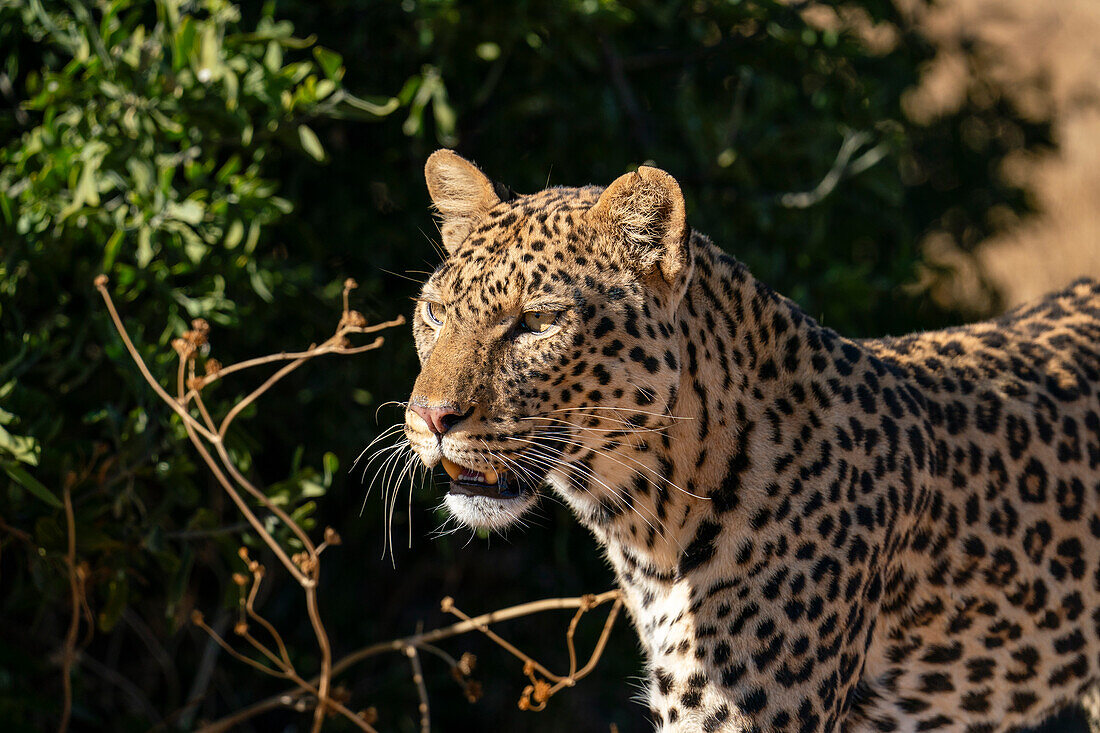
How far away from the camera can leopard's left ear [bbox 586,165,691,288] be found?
312 cm

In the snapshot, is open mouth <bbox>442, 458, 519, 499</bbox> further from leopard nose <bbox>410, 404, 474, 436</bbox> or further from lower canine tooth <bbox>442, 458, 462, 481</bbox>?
leopard nose <bbox>410, 404, 474, 436</bbox>

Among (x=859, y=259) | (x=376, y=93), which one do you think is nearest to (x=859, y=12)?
(x=859, y=259)

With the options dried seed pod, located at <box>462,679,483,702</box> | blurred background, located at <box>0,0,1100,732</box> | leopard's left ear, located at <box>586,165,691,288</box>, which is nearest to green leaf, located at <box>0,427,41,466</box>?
blurred background, located at <box>0,0,1100,732</box>

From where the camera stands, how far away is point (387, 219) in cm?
576

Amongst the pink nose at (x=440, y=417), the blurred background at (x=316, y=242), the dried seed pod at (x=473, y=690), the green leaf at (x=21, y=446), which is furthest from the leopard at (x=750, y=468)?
the green leaf at (x=21, y=446)

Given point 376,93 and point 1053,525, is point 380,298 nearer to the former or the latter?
point 376,93

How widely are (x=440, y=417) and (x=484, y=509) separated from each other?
0.38 m

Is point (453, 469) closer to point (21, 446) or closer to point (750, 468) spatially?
point (750, 468)

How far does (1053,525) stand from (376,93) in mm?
→ 3615

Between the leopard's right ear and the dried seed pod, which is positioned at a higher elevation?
the leopard's right ear

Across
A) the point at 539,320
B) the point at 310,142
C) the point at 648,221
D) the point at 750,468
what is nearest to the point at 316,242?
the point at 310,142

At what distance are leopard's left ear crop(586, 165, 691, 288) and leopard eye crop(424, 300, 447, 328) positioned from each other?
55 cm

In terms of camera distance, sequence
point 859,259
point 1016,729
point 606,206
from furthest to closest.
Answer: point 859,259, point 1016,729, point 606,206

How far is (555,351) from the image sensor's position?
3.15 meters
